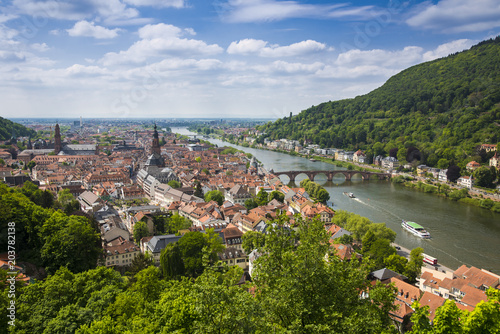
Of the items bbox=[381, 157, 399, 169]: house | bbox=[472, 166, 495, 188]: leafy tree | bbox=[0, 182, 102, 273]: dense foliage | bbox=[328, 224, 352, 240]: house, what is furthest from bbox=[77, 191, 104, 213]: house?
bbox=[381, 157, 399, 169]: house

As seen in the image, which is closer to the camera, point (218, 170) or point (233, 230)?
point (233, 230)

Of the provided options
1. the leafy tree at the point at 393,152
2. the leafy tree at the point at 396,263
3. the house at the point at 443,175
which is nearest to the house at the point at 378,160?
the leafy tree at the point at 393,152

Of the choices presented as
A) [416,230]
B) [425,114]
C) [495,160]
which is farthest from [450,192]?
[425,114]

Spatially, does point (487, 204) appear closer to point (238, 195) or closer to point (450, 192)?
point (450, 192)

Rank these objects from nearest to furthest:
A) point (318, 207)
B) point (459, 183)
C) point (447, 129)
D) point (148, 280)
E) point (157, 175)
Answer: point (148, 280), point (318, 207), point (157, 175), point (459, 183), point (447, 129)

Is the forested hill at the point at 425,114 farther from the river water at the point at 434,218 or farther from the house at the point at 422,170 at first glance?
the river water at the point at 434,218

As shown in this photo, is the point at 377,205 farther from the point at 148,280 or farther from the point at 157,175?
the point at 148,280

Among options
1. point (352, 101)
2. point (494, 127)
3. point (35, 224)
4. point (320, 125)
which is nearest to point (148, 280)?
point (35, 224)

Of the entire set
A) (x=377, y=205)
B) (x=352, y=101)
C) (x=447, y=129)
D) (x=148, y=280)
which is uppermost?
(x=352, y=101)
